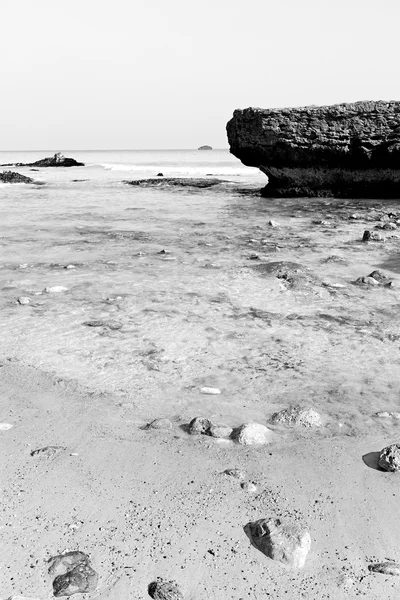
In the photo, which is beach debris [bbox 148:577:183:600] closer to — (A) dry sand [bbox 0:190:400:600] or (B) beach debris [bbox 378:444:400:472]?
(A) dry sand [bbox 0:190:400:600]

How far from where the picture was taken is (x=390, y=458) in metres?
2.37

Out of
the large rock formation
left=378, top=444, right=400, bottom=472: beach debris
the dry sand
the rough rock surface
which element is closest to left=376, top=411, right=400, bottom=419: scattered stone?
the dry sand

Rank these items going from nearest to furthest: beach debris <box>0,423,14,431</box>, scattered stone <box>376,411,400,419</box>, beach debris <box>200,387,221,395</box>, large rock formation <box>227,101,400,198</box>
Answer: beach debris <box>0,423,14,431</box> < scattered stone <box>376,411,400,419</box> < beach debris <box>200,387,221,395</box> < large rock formation <box>227,101,400,198</box>

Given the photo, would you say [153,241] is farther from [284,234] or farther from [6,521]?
[6,521]

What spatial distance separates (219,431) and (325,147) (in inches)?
498

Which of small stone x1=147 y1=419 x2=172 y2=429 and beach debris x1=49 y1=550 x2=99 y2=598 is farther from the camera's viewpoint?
small stone x1=147 y1=419 x2=172 y2=429

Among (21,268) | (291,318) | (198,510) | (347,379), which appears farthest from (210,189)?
(198,510)

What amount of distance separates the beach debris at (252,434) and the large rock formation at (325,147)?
12418mm

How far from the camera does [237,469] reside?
238 cm

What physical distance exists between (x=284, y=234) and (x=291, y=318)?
4.71 m

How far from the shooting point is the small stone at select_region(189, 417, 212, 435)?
2.69 metres

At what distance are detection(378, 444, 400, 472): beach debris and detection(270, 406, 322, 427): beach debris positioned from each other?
426 millimetres

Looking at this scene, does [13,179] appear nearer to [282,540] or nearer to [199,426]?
[199,426]

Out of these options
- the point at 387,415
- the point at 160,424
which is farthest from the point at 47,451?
the point at 387,415
